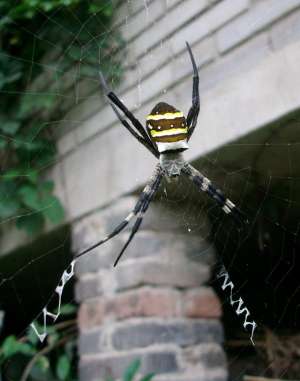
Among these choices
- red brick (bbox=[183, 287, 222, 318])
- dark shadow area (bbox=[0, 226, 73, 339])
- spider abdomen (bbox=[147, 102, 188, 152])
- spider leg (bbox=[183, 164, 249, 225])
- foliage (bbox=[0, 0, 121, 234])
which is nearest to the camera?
spider abdomen (bbox=[147, 102, 188, 152])

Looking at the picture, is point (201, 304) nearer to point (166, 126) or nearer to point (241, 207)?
point (241, 207)

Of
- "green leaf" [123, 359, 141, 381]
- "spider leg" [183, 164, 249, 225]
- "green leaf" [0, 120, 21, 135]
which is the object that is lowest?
"green leaf" [123, 359, 141, 381]

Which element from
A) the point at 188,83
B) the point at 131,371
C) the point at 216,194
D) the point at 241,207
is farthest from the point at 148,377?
the point at 188,83

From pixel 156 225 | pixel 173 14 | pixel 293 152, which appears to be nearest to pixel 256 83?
pixel 293 152

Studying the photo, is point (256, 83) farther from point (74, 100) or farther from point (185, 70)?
point (74, 100)

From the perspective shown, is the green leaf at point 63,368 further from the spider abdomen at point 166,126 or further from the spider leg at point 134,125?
the spider abdomen at point 166,126

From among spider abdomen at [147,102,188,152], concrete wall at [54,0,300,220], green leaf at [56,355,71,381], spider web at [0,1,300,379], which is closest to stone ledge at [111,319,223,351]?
spider web at [0,1,300,379]

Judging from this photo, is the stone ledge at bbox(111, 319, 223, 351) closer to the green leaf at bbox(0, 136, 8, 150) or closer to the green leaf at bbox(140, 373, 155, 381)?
the green leaf at bbox(140, 373, 155, 381)
